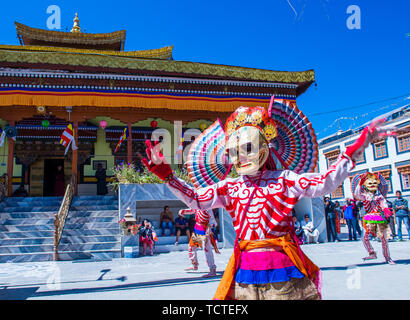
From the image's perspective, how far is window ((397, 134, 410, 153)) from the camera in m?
25.7

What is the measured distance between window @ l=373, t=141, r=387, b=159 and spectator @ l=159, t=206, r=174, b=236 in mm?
21594

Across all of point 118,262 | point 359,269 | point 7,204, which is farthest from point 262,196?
point 7,204

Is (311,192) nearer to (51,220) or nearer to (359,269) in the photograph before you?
(359,269)

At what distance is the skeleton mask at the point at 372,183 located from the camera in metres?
8.12

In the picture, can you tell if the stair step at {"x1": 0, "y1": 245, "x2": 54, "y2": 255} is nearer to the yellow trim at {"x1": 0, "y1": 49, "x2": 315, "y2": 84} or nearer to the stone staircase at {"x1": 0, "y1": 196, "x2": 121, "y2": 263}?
the stone staircase at {"x1": 0, "y1": 196, "x2": 121, "y2": 263}

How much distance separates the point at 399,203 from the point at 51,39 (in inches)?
876

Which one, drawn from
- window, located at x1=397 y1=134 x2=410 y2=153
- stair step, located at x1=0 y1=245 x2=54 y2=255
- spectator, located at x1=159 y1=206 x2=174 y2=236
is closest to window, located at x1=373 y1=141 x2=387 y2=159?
window, located at x1=397 y1=134 x2=410 y2=153

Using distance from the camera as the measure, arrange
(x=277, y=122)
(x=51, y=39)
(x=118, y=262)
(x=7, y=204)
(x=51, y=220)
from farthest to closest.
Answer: (x=51, y=39)
(x=7, y=204)
(x=51, y=220)
(x=118, y=262)
(x=277, y=122)

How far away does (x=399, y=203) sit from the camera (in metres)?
13.1

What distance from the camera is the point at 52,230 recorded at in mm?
11102

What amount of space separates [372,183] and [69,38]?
2205 cm

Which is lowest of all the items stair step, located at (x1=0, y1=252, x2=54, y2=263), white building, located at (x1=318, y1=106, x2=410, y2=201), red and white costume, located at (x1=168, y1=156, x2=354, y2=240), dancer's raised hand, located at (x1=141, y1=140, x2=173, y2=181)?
stair step, located at (x1=0, y1=252, x2=54, y2=263)

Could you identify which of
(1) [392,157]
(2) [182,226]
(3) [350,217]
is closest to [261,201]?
(2) [182,226]
